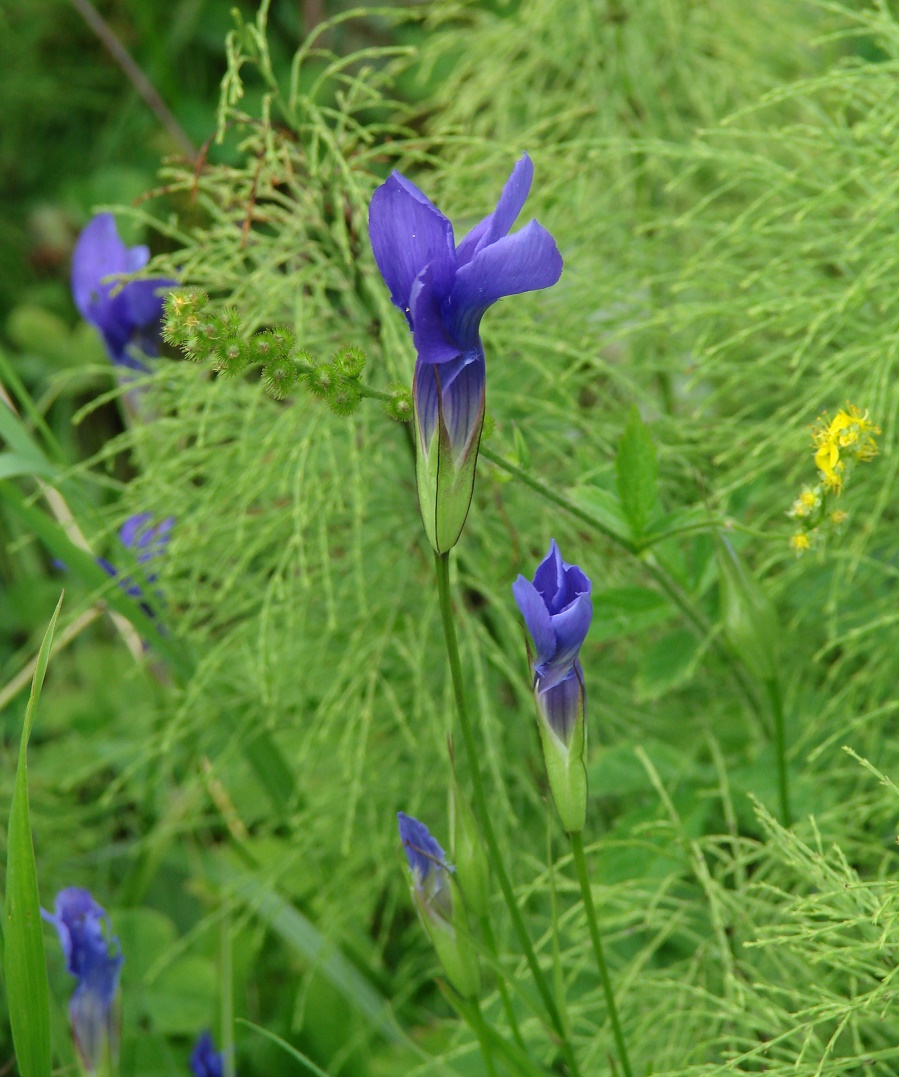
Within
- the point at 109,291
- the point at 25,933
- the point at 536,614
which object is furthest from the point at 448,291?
the point at 109,291

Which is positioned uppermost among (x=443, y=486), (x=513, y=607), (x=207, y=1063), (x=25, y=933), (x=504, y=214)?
(x=504, y=214)

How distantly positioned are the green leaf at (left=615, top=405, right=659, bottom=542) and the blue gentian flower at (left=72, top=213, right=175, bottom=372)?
680 millimetres

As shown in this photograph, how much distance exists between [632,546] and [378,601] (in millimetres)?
483

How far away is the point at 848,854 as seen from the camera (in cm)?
113

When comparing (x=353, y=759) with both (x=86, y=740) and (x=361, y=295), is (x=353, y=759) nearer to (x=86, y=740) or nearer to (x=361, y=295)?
(x=361, y=295)

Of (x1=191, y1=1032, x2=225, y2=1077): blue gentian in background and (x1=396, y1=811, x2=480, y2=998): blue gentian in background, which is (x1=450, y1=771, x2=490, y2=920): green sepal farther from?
(x1=191, y1=1032, x2=225, y2=1077): blue gentian in background

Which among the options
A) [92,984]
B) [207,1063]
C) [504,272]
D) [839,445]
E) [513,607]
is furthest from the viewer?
[513,607]

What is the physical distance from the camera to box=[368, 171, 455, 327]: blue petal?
61 centimetres

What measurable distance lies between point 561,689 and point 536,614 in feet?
0.21

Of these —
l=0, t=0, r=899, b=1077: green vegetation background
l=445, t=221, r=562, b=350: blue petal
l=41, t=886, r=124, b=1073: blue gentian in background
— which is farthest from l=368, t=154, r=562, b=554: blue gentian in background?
l=41, t=886, r=124, b=1073: blue gentian in background

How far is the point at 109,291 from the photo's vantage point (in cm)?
133

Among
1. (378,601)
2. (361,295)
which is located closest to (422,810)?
(378,601)

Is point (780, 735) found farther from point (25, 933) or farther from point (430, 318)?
point (25, 933)

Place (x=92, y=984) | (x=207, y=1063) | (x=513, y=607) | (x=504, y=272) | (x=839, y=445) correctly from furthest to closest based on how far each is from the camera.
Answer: (x=513, y=607)
(x=207, y=1063)
(x=92, y=984)
(x=839, y=445)
(x=504, y=272)
